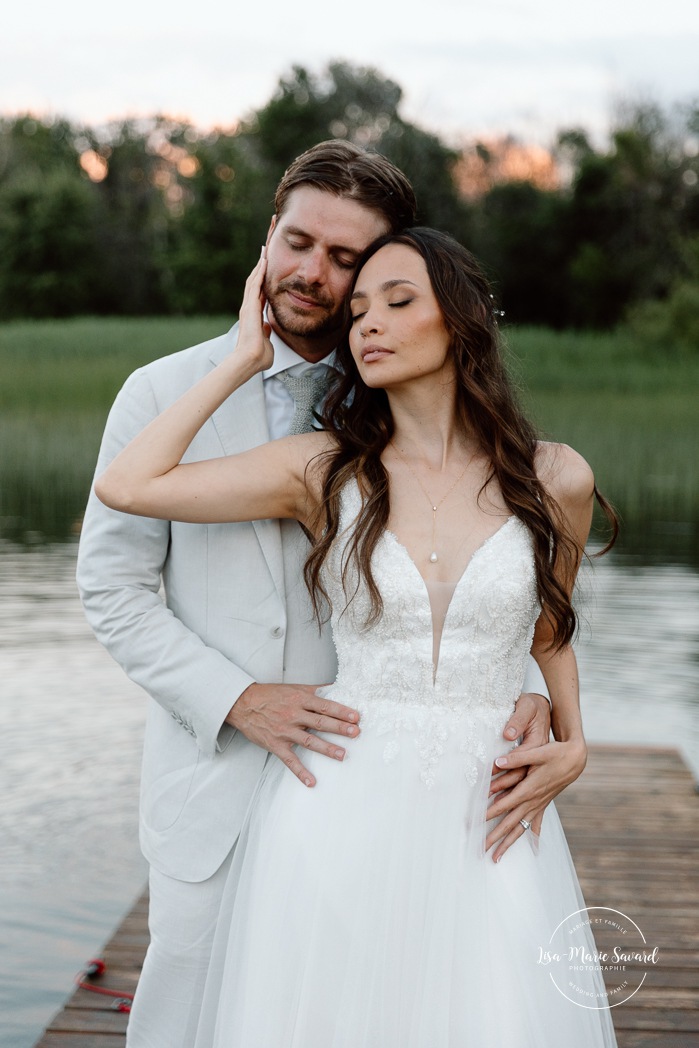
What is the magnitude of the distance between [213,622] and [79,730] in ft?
14.5

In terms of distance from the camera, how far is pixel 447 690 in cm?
230

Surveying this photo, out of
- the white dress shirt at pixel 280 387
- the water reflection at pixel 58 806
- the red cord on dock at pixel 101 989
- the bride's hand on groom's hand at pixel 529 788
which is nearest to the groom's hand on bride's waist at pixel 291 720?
the bride's hand on groom's hand at pixel 529 788

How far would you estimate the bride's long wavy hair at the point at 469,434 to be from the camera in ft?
7.70

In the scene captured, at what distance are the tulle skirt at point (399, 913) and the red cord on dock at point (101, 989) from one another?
4.09 ft

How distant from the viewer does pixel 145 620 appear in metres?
2.39

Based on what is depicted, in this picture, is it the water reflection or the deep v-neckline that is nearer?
the deep v-neckline

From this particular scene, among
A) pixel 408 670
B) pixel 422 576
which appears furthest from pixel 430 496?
pixel 408 670

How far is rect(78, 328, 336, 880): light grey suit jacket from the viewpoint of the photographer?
2.39 meters

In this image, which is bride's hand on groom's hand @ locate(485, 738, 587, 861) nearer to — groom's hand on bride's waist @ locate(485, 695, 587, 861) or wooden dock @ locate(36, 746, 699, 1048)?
groom's hand on bride's waist @ locate(485, 695, 587, 861)

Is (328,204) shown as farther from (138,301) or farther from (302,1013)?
(138,301)

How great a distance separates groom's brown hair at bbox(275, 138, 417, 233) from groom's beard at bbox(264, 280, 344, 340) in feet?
0.66

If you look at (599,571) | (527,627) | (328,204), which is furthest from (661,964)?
(599,571)

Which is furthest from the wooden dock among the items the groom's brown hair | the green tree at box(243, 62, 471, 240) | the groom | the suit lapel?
the green tree at box(243, 62, 471, 240)

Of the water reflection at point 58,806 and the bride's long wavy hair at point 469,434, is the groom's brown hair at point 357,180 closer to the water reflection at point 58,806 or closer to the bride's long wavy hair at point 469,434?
the bride's long wavy hair at point 469,434
